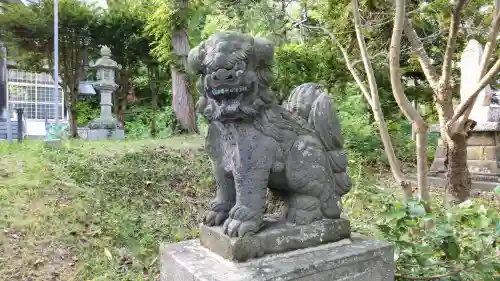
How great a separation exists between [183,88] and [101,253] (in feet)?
16.0

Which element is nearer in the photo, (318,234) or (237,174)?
(237,174)

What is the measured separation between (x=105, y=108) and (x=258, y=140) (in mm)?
9349

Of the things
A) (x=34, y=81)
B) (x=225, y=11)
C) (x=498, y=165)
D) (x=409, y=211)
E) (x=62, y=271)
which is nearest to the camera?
(x=409, y=211)

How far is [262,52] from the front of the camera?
1.68m

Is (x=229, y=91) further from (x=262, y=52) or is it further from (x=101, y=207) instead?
(x=101, y=207)

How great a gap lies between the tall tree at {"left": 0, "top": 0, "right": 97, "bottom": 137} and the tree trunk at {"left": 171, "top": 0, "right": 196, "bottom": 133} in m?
3.87

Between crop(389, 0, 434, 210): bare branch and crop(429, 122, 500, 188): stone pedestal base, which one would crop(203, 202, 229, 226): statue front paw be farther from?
crop(429, 122, 500, 188): stone pedestal base

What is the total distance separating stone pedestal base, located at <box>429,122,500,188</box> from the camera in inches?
216

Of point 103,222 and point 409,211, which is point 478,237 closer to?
point 409,211

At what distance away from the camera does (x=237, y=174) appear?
1.68 meters

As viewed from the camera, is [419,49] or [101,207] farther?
[101,207]

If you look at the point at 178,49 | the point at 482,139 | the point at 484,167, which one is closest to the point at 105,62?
the point at 178,49

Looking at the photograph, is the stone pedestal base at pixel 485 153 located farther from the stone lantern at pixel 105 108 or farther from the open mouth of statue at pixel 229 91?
the stone lantern at pixel 105 108

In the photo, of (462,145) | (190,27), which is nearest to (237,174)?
(462,145)
